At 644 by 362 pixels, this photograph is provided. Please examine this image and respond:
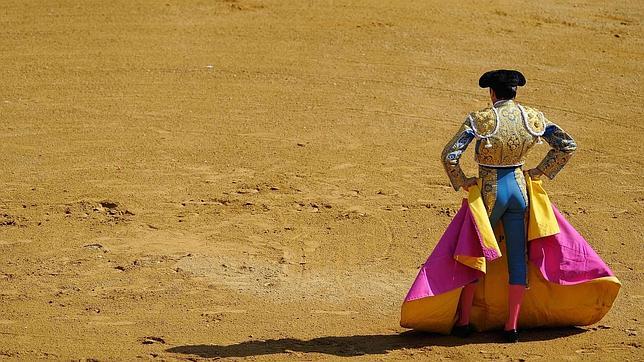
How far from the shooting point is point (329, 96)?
42.3ft

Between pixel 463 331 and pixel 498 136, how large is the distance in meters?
1.35

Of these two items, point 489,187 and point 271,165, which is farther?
point 271,165

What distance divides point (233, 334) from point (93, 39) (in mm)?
6592

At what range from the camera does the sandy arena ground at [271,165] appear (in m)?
8.45

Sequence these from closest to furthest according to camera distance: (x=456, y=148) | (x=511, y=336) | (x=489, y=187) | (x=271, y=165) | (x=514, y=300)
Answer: (x=456, y=148), (x=489, y=187), (x=514, y=300), (x=511, y=336), (x=271, y=165)

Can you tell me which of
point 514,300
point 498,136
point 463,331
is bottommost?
point 463,331

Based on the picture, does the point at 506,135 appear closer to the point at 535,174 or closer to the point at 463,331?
the point at 535,174

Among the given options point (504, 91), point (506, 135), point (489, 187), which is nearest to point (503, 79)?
point (504, 91)

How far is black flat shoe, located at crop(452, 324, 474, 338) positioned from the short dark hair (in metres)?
1.53

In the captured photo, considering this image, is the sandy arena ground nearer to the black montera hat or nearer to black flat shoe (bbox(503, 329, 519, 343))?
black flat shoe (bbox(503, 329, 519, 343))

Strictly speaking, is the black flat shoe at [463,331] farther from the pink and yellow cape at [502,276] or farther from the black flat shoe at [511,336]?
the black flat shoe at [511,336]

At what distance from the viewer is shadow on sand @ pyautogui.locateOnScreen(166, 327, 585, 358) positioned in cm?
801

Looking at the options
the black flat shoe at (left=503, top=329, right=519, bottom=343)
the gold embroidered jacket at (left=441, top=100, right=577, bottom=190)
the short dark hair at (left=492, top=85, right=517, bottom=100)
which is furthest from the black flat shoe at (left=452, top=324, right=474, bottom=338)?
the short dark hair at (left=492, top=85, right=517, bottom=100)

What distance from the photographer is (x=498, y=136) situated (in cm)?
774
